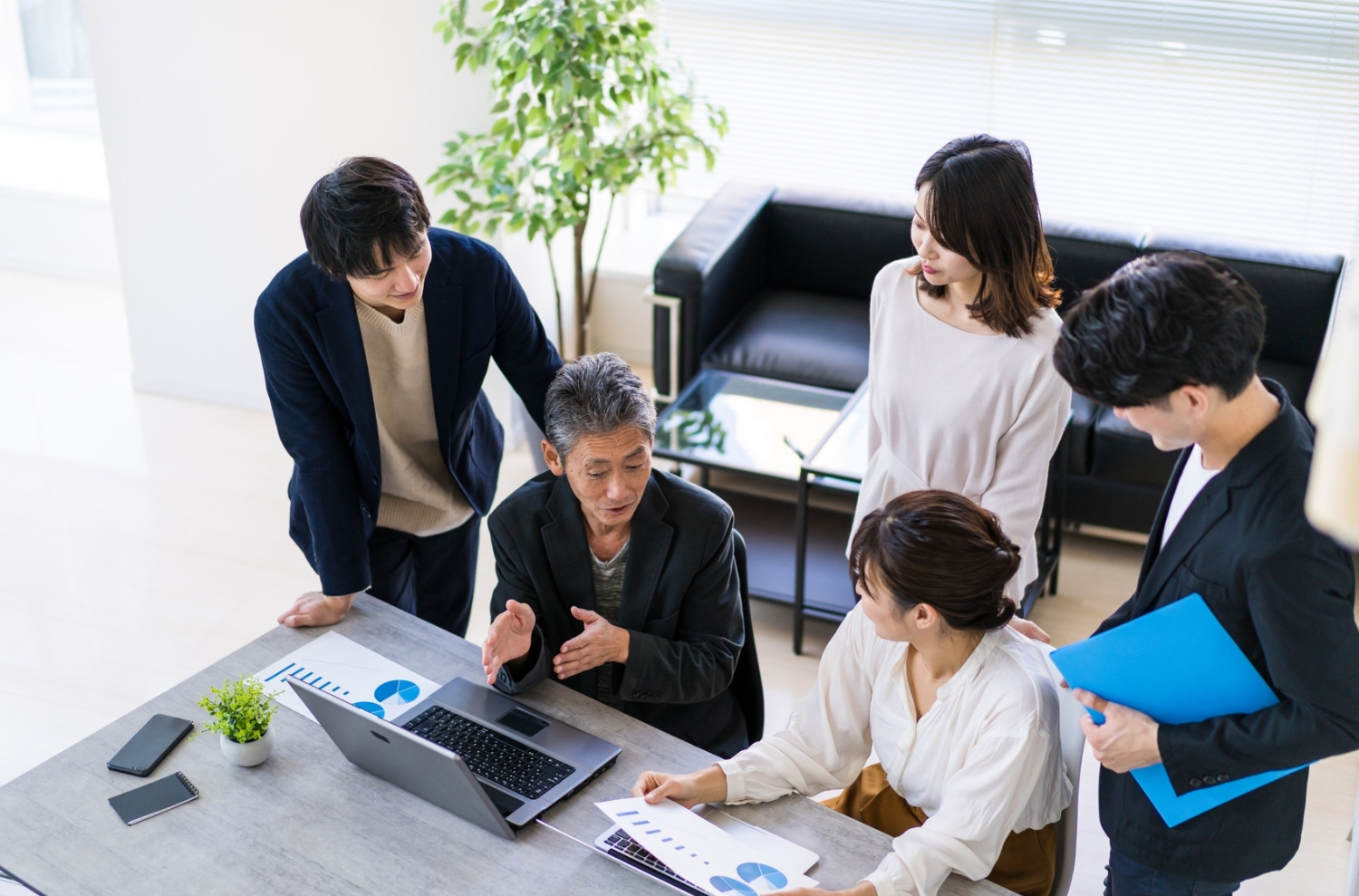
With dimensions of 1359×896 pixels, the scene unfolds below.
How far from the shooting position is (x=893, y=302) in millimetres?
2439

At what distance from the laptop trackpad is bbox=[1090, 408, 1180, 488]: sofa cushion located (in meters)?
2.54

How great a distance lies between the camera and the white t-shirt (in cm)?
171

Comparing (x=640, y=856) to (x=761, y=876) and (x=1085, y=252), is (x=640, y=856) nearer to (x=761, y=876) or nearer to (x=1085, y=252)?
(x=761, y=876)

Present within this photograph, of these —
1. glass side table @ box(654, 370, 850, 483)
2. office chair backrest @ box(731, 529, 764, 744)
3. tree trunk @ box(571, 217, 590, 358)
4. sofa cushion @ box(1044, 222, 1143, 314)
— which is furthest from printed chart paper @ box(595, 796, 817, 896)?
sofa cushion @ box(1044, 222, 1143, 314)

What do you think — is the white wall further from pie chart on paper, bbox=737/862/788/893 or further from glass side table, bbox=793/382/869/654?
pie chart on paper, bbox=737/862/788/893

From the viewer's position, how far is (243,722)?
196 cm

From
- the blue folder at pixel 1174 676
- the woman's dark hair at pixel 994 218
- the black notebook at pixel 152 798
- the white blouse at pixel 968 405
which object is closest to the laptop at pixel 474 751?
the black notebook at pixel 152 798

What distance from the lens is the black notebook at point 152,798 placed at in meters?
1.89

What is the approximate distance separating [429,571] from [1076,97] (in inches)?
126

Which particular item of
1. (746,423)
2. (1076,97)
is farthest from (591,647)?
(1076,97)

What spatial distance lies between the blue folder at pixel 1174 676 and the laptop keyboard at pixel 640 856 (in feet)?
2.01

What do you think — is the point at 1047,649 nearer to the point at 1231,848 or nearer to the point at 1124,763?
the point at 1124,763

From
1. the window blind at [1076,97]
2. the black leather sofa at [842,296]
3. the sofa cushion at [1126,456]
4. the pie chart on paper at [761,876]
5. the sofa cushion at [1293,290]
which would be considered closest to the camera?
the pie chart on paper at [761,876]

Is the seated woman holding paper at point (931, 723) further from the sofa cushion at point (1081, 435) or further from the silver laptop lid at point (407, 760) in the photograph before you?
the sofa cushion at point (1081, 435)
